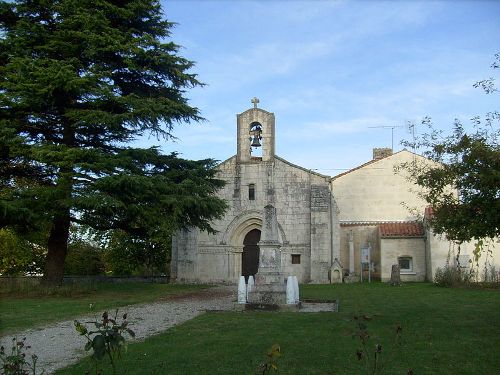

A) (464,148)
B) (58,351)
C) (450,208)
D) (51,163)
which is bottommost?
(58,351)

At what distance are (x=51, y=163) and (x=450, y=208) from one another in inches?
538

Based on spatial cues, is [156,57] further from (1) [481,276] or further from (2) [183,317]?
(1) [481,276]

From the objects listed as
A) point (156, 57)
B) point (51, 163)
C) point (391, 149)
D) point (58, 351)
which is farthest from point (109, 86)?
point (391, 149)

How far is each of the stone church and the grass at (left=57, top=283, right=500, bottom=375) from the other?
13.7m

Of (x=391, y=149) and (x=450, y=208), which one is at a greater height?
(x=391, y=149)

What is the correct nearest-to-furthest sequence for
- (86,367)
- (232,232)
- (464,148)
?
(86,367) < (464,148) < (232,232)

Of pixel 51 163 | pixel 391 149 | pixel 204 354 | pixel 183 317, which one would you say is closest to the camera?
pixel 204 354

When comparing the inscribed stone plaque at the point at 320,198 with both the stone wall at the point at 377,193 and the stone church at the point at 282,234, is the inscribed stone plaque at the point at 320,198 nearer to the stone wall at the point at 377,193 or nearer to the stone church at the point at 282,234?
the stone church at the point at 282,234

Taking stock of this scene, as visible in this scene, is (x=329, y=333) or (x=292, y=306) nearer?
(x=329, y=333)

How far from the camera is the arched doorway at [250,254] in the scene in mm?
28547

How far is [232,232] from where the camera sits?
28000 mm

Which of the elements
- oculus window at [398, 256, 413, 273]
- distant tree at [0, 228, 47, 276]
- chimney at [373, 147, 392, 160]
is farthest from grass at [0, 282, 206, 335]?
chimney at [373, 147, 392, 160]

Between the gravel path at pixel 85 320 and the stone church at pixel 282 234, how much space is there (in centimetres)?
968

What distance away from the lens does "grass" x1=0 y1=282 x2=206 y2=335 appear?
12320mm
